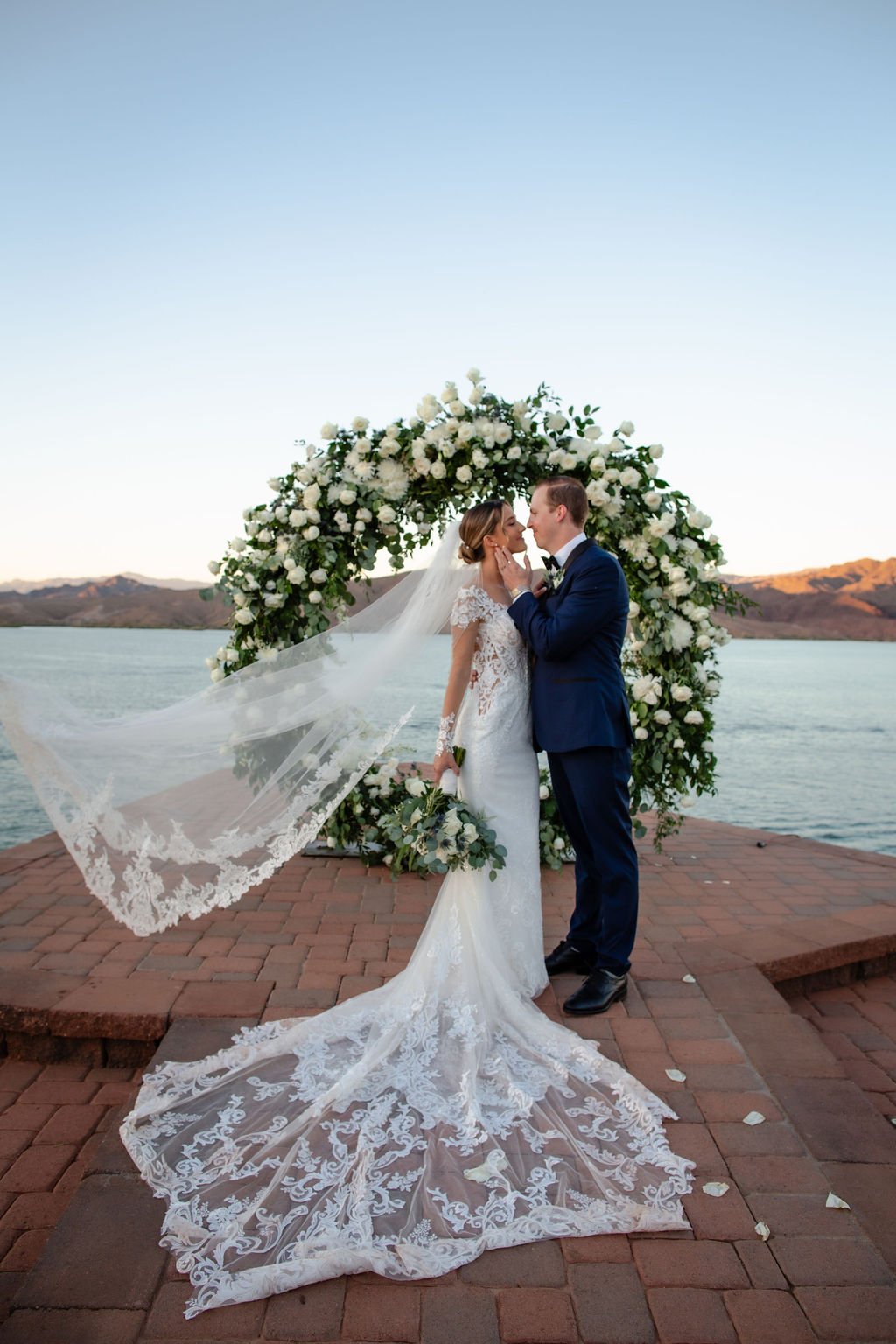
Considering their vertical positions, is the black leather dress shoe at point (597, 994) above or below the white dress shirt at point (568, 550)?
below

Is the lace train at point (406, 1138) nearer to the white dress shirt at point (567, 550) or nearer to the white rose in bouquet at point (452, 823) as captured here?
the white rose in bouquet at point (452, 823)

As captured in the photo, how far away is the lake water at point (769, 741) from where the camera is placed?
10.2 m

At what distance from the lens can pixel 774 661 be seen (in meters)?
64.0

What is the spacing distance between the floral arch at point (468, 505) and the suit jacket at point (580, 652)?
1.44 metres

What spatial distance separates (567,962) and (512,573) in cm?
173

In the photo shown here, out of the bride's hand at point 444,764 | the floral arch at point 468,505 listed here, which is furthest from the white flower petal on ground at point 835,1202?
the floral arch at point 468,505

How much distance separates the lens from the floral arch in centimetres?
518

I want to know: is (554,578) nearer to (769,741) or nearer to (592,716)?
(592,716)

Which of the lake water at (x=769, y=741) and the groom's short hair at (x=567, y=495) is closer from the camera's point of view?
the groom's short hair at (x=567, y=495)

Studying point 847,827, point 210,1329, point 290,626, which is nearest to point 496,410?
point 290,626

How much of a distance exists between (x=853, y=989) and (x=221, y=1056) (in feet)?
10.5

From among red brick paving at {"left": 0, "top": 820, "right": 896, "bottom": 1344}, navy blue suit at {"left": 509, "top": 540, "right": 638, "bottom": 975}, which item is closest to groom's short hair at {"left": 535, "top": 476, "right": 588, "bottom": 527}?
navy blue suit at {"left": 509, "top": 540, "right": 638, "bottom": 975}

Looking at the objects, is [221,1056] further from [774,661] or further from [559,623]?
[774,661]

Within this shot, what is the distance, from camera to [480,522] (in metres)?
3.78
